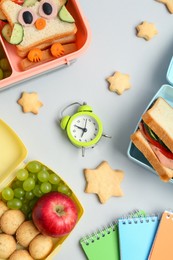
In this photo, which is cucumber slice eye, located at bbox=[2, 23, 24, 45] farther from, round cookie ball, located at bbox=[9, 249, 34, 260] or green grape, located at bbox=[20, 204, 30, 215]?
round cookie ball, located at bbox=[9, 249, 34, 260]

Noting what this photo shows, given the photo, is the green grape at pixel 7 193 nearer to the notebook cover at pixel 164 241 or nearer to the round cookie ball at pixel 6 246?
the round cookie ball at pixel 6 246

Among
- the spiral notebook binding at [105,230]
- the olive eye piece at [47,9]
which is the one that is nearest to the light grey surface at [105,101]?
the spiral notebook binding at [105,230]

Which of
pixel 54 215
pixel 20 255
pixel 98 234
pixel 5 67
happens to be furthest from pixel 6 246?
pixel 5 67

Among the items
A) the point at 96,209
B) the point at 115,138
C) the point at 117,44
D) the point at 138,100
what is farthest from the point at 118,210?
the point at 117,44

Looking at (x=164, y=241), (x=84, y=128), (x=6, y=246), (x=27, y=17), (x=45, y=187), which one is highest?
(x=27, y=17)

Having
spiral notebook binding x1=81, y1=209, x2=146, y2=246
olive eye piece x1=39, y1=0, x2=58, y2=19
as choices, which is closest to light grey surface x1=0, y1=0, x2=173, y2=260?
spiral notebook binding x1=81, y1=209, x2=146, y2=246

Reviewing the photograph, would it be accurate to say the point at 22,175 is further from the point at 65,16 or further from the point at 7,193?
the point at 65,16

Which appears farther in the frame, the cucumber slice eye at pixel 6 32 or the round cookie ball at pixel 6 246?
the cucumber slice eye at pixel 6 32

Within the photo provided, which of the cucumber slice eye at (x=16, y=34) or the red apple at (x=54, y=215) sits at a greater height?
the cucumber slice eye at (x=16, y=34)
